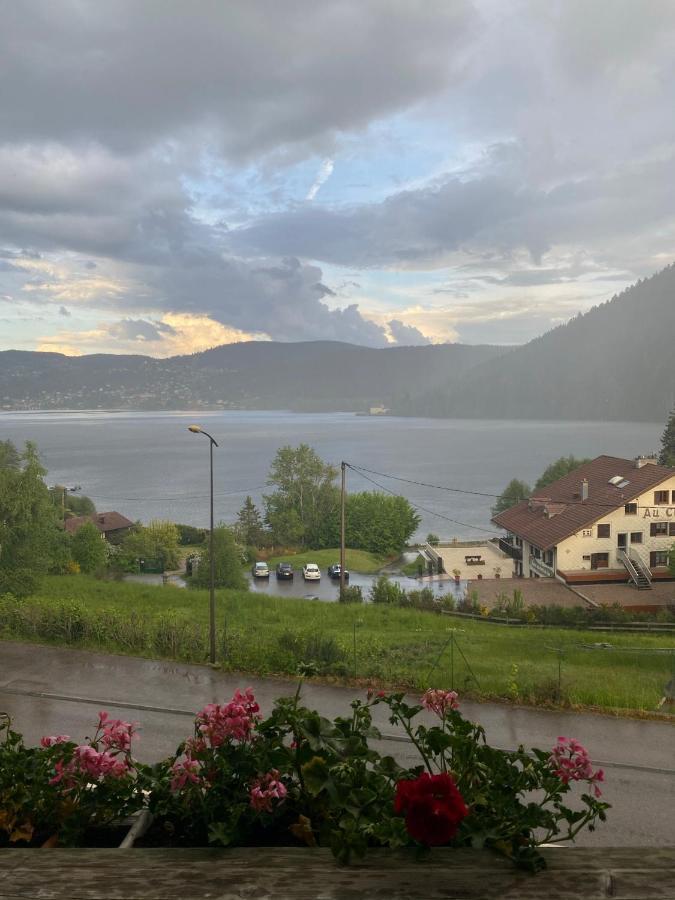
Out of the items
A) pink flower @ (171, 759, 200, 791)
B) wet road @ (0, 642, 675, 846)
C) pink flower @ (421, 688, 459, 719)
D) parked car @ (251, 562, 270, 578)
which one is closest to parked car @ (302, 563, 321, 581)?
parked car @ (251, 562, 270, 578)

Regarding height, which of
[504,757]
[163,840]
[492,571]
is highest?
[504,757]

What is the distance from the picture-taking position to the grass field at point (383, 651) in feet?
43.9

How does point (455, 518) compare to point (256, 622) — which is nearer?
point (256, 622)

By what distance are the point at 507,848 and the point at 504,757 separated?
37.0 inches

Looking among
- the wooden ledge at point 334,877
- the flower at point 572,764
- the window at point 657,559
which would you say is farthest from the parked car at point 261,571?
the wooden ledge at point 334,877

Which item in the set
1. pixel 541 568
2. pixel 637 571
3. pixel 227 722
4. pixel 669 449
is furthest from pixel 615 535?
pixel 227 722

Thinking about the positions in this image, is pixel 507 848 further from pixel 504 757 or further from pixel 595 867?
pixel 504 757

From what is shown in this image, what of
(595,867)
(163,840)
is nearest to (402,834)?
(595,867)

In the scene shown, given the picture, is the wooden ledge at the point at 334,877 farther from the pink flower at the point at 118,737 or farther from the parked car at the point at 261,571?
the parked car at the point at 261,571

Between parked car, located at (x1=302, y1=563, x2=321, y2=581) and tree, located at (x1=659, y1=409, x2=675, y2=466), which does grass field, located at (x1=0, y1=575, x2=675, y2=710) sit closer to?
parked car, located at (x1=302, y1=563, x2=321, y2=581)

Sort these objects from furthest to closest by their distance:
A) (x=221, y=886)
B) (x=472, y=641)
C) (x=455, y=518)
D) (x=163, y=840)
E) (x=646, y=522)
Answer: (x=455, y=518)
(x=646, y=522)
(x=472, y=641)
(x=163, y=840)
(x=221, y=886)

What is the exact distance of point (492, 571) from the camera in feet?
167

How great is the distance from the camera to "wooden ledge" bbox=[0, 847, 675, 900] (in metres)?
1.71

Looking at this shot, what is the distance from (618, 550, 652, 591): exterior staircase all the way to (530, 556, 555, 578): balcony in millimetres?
4388
